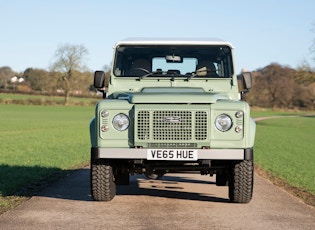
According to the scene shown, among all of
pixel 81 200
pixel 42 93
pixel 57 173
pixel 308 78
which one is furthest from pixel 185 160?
pixel 42 93

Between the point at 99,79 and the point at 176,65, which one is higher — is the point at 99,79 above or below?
below

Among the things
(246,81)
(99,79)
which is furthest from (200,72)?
(99,79)

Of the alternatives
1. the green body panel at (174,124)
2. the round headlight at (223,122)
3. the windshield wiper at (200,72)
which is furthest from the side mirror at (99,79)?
the round headlight at (223,122)

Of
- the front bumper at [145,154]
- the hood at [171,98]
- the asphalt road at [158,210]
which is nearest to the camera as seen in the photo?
the asphalt road at [158,210]

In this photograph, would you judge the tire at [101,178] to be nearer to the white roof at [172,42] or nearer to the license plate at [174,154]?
the license plate at [174,154]

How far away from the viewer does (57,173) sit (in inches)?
535

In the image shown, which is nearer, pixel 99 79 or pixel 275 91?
pixel 99 79

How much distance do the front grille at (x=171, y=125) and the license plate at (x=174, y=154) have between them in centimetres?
15

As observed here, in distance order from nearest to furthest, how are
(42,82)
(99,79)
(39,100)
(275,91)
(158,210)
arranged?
(158,210) < (99,79) < (39,100) < (42,82) < (275,91)

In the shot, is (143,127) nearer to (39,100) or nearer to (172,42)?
(172,42)

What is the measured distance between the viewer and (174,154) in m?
8.00

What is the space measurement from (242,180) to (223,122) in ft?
2.91

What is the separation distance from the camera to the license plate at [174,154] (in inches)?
314

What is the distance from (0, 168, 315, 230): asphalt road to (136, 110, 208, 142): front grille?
3.18ft
